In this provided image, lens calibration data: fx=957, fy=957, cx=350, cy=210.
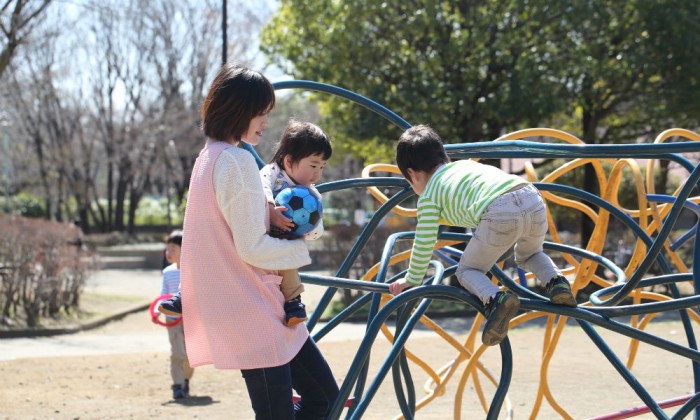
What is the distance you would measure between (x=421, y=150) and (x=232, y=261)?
35.9 inches

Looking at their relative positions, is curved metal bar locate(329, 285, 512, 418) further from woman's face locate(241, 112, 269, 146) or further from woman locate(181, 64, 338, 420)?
woman's face locate(241, 112, 269, 146)

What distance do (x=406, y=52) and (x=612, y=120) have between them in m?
4.12

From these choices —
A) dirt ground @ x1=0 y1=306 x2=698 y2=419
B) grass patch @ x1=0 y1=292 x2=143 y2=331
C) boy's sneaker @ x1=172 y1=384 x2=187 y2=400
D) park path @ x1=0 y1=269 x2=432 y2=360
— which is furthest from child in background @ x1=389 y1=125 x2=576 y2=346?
grass patch @ x1=0 y1=292 x2=143 y2=331

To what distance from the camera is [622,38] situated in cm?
1479

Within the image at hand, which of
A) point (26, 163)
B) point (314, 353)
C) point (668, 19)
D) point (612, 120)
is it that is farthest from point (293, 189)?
point (26, 163)

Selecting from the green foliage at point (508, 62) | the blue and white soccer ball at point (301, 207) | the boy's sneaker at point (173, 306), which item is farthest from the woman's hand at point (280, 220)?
the green foliage at point (508, 62)

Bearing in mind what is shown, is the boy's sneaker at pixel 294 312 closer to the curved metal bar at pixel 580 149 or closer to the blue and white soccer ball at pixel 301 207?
the blue and white soccer ball at pixel 301 207

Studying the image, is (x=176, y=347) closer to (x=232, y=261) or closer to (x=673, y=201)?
(x=673, y=201)

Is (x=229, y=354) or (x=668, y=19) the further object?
(x=668, y=19)

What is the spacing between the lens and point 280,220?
9.18 feet

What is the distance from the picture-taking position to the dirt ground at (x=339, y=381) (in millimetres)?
6453

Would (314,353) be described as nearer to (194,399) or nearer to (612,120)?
(194,399)

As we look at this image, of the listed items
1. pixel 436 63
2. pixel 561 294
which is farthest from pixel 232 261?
pixel 436 63

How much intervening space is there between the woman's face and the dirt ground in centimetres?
267
